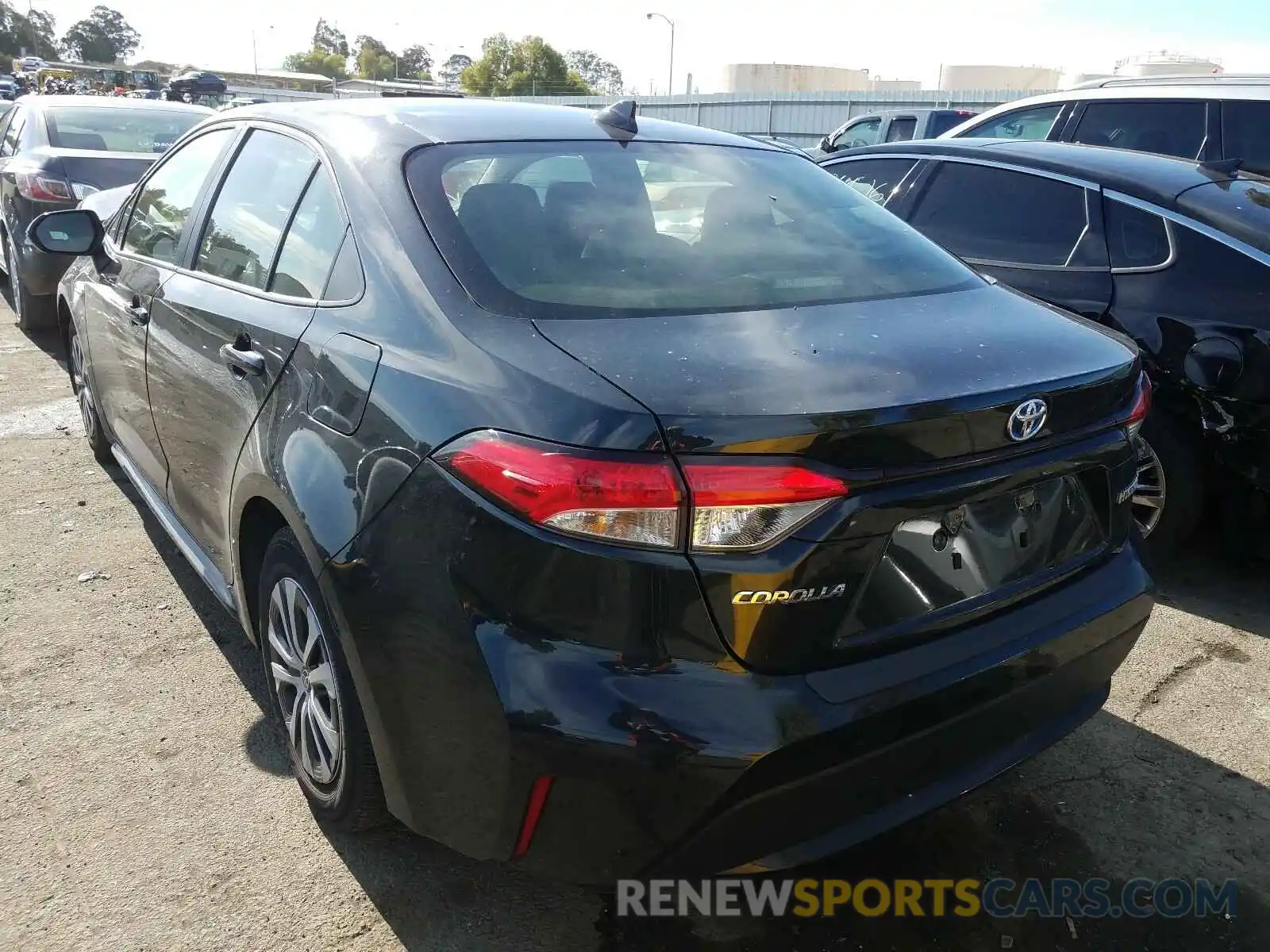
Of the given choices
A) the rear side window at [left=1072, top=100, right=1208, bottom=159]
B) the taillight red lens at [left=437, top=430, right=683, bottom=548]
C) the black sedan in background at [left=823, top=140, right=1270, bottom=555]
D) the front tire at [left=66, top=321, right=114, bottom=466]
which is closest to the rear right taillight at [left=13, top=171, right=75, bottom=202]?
the front tire at [left=66, top=321, right=114, bottom=466]

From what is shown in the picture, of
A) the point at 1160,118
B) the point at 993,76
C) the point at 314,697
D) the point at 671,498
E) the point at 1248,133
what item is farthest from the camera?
the point at 993,76

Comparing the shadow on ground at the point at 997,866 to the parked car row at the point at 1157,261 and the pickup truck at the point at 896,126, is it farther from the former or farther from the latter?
the pickup truck at the point at 896,126

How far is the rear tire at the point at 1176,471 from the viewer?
12.3 ft

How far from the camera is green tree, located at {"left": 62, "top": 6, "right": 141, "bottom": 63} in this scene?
118 meters

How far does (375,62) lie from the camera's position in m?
114

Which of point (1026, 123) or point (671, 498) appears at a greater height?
point (1026, 123)

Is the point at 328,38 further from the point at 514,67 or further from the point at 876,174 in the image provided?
the point at 876,174

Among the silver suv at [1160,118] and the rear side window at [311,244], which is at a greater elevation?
the silver suv at [1160,118]

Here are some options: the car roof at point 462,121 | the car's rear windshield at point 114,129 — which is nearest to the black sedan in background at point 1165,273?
the car roof at point 462,121

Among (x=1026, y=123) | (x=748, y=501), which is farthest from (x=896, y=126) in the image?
(x=748, y=501)

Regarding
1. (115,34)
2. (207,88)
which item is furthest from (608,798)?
(115,34)

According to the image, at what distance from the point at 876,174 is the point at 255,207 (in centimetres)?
341

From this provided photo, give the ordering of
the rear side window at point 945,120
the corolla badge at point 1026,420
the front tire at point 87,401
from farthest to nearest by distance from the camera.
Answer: the rear side window at point 945,120 < the front tire at point 87,401 < the corolla badge at point 1026,420

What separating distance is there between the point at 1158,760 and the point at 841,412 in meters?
1.89
